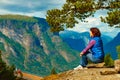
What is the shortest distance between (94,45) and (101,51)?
0.48 m

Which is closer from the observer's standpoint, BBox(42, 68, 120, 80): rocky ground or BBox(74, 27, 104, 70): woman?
BBox(42, 68, 120, 80): rocky ground

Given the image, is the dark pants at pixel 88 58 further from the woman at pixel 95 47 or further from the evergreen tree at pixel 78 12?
the evergreen tree at pixel 78 12

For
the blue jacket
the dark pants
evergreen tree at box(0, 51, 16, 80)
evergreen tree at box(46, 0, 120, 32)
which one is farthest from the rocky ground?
evergreen tree at box(0, 51, 16, 80)

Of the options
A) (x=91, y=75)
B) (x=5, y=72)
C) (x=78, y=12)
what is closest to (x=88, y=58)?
(x=91, y=75)

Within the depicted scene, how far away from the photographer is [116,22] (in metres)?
30.8

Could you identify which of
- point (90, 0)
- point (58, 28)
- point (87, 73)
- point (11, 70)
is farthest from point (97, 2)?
point (11, 70)

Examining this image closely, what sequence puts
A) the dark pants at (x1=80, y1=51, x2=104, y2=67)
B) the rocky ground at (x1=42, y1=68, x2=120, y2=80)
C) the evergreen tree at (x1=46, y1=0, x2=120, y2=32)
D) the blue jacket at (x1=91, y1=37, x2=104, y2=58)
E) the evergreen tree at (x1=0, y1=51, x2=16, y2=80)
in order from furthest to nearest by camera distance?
the evergreen tree at (x1=0, y1=51, x2=16, y2=80) < the evergreen tree at (x1=46, y1=0, x2=120, y2=32) < the dark pants at (x1=80, y1=51, x2=104, y2=67) < the blue jacket at (x1=91, y1=37, x2=104, y2=58) < the rocky ground at (x1=42, y1=68, x2=120, y2=80)

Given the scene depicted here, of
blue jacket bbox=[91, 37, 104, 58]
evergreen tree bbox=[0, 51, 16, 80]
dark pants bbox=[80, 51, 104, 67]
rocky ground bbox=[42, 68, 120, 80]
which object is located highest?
blue jacket bbox=[91, 37, 104, 58]

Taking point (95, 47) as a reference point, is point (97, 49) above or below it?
below

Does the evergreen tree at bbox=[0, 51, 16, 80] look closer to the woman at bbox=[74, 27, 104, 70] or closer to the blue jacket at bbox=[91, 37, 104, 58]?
the woman at bbox=[74, 27, 104, 70]

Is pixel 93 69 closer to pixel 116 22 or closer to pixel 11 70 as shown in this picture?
pixel 116 22

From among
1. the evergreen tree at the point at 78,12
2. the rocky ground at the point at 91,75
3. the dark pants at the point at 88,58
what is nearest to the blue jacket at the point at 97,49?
the dark pants at the point at 88,58

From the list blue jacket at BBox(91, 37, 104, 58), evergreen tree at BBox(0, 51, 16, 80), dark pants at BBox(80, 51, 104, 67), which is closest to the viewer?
blue jacket at BBox(91, 37, 104, 58)

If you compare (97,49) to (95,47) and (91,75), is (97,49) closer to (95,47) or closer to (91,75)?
(95,47)
